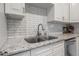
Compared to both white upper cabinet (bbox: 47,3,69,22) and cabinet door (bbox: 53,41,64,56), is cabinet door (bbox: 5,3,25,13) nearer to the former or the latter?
white upper cabinet (bbox: 47,3,69,22)

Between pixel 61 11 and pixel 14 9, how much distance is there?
61 centimetres

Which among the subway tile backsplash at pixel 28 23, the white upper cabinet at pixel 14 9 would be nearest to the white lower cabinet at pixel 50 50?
the subway tile backsplash at pixel 28 23

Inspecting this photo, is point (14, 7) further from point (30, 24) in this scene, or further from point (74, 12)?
point (74, 12)

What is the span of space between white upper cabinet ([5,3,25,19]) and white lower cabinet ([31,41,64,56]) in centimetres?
46

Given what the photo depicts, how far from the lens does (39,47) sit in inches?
36.7

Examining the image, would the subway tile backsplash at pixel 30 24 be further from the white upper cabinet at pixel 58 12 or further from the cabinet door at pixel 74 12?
the cabinet door at pixel 74 12

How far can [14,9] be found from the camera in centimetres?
102

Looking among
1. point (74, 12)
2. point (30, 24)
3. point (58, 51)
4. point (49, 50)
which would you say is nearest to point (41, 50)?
point (49, 50)

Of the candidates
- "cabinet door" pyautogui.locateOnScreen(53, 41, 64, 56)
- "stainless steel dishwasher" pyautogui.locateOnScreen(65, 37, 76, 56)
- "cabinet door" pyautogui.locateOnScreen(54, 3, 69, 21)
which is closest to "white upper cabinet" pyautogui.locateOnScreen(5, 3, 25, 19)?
"cabinet door" pyautogui.locateOnScreen(54, 3, 69, 21)

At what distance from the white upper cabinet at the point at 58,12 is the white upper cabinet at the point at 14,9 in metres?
0.35

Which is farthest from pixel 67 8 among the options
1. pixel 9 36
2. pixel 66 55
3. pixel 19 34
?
pixel 9 36

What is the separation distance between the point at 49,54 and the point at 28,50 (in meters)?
0.29

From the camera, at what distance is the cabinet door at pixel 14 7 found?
0.98 meters

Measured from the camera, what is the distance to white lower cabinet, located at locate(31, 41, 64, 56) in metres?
0.92
